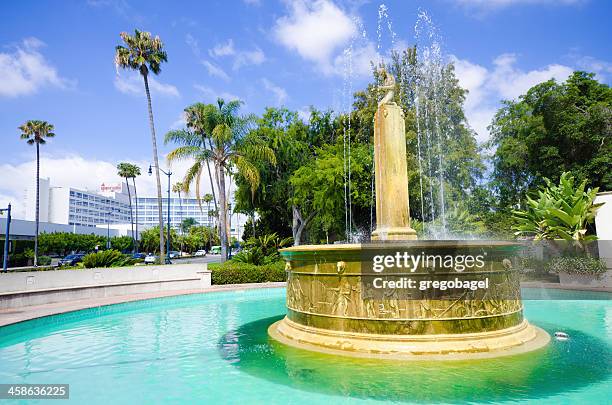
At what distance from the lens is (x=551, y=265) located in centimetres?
1798

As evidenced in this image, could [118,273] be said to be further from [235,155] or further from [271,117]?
[271,117]

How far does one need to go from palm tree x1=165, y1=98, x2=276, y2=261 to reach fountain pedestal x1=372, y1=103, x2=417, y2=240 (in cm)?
1721

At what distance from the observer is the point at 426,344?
6738 millimetres

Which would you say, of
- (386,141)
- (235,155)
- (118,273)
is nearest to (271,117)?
(235,155)

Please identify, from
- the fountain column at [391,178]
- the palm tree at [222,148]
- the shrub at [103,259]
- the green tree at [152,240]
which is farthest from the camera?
the green tree at [152,240]

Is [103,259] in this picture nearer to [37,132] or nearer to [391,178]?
[391,178]

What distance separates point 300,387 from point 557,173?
92.8 ft

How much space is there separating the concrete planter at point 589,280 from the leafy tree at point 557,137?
1137 cm

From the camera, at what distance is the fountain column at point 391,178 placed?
899 cm

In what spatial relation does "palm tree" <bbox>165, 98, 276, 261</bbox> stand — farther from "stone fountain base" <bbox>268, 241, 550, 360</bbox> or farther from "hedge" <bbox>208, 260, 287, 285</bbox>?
"stone fountain base" <bbox>268, 241, 550, 360</bbox>

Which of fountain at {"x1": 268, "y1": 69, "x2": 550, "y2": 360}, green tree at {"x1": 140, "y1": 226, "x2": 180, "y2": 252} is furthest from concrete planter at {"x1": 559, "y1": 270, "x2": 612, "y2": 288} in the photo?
green tree at {"x1": 140, "y1": 226, "x2": 180, "y2": 252}

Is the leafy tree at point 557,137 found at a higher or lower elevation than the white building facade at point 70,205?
lower

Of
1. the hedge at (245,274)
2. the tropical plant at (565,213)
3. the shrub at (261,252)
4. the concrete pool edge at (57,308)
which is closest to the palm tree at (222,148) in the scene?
the shrub at (261,252)

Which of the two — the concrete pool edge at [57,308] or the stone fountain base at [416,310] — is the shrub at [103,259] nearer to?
the concrete pool edge at [57,308]
